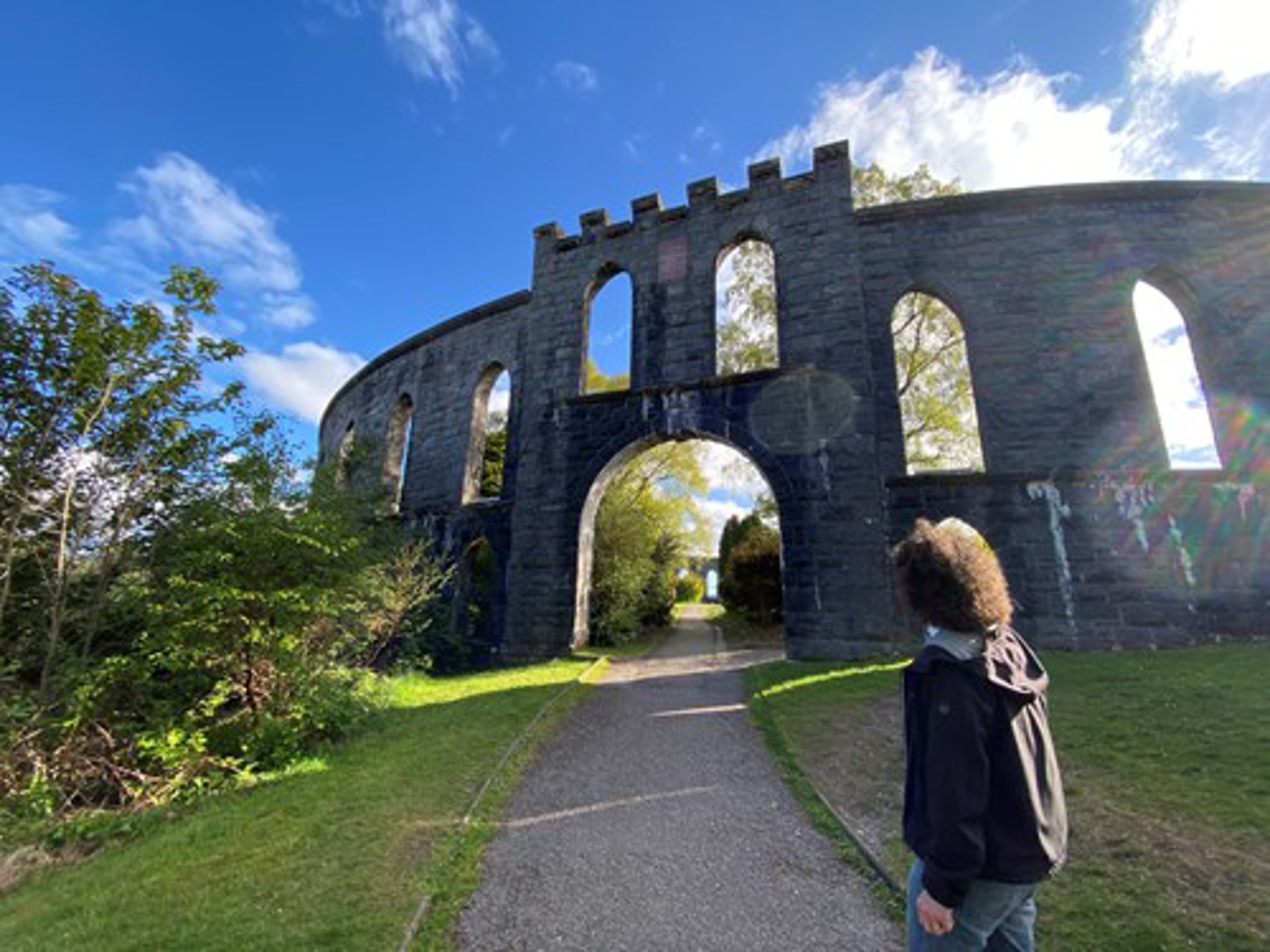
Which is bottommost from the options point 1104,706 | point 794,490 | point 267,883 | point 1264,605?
point 267,883

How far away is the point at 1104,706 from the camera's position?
5.18 metres

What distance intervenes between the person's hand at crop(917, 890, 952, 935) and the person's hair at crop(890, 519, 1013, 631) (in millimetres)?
774

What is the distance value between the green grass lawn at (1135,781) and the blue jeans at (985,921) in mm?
988

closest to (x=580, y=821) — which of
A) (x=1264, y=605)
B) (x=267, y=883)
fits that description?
(x=267, y=883)

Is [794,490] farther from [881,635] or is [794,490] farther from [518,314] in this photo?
[518,314]

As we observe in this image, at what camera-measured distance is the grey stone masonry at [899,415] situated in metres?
7.93

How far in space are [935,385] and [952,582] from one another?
14758 mm

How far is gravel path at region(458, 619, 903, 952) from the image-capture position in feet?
8.71

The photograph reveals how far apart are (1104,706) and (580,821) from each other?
5.14 meters

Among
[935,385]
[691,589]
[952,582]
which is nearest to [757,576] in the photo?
[935,385]

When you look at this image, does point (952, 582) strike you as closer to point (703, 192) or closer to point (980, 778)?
point (980, 778)

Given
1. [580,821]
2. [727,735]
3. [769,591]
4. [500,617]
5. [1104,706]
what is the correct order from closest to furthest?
1. [580,821]
2. [1104,706]
3. [727,735]
4. [500,617]
5. [769,591]

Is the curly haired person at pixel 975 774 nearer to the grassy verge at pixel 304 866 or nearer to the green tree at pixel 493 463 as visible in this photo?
the grassy verge at pixel 304 866

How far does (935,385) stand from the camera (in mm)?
14359
